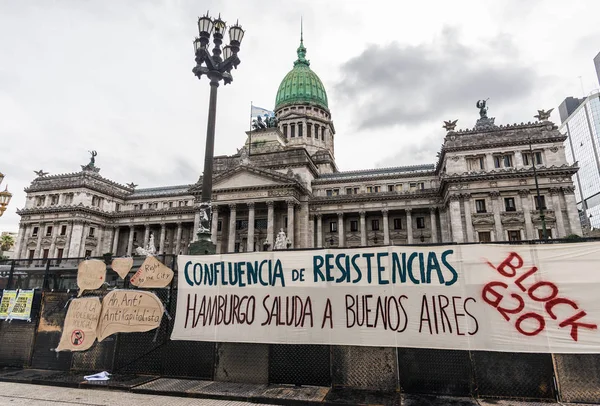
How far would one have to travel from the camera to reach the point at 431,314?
728 centimetres

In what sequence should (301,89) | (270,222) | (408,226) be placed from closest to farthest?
(270,222) → (408,226) → (301,89)

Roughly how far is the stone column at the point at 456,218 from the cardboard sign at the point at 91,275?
3861cm

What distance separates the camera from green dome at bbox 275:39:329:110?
7731 centimetres

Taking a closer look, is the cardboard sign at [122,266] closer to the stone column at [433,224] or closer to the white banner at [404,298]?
the white banner at [404,298]

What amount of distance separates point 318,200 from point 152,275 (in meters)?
42.4

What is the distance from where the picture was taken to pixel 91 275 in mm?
9898

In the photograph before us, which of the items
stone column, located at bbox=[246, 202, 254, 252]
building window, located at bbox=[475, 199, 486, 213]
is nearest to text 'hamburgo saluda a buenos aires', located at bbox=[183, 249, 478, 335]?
stone column, located at bbox=[246, 202, 254, 252]

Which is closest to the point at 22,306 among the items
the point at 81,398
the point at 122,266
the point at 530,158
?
the point at 122,266

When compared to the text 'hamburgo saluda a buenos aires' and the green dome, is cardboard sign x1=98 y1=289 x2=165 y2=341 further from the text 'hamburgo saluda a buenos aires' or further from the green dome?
the green dome

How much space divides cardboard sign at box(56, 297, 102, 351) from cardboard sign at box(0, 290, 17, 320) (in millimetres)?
2192

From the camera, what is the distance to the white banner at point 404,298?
268 inches

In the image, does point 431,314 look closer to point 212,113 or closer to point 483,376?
point 483,376

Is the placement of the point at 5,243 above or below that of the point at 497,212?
below

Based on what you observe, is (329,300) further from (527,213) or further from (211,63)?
(527,213)
